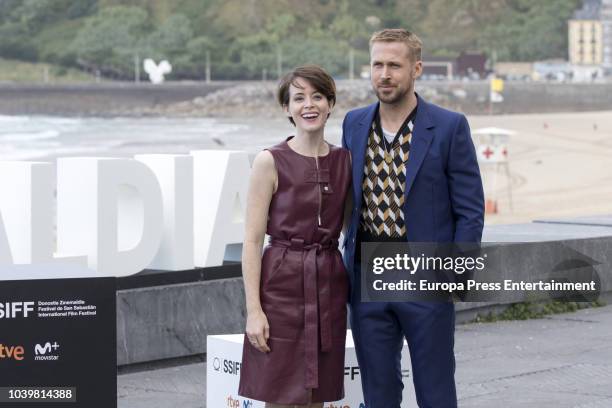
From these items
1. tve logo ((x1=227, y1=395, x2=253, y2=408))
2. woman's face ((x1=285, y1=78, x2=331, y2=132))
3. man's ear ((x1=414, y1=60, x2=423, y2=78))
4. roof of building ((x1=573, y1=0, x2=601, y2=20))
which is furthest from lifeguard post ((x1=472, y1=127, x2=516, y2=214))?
roof of building ((x1=573, y1=0, x2=601, y2=20))

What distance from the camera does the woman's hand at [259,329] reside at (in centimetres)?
423

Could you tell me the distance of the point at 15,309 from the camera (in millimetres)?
4031

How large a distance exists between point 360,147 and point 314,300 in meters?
0.50

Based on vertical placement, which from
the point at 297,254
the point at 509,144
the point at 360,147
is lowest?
the point at 509,144

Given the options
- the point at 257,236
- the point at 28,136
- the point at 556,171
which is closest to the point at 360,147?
the point at 257,236

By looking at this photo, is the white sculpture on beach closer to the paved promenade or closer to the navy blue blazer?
the paved promenade

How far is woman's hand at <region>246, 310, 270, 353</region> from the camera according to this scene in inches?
167

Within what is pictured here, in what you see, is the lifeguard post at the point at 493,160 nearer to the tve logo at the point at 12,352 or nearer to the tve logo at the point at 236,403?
the tve logo at the point at 236,403

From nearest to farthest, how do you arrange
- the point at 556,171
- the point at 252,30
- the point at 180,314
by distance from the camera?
the point at 180,314 → the point at 556,171 → the point at 252,30

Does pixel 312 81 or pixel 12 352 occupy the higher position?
pixel 312 81

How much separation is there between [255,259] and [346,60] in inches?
4875

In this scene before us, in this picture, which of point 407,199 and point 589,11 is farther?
point 589,11

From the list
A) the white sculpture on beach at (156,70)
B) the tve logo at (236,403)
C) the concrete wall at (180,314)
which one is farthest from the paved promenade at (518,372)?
the white sculpture on beach at (156,70)

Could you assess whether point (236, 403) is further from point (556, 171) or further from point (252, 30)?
point (252, 30)
